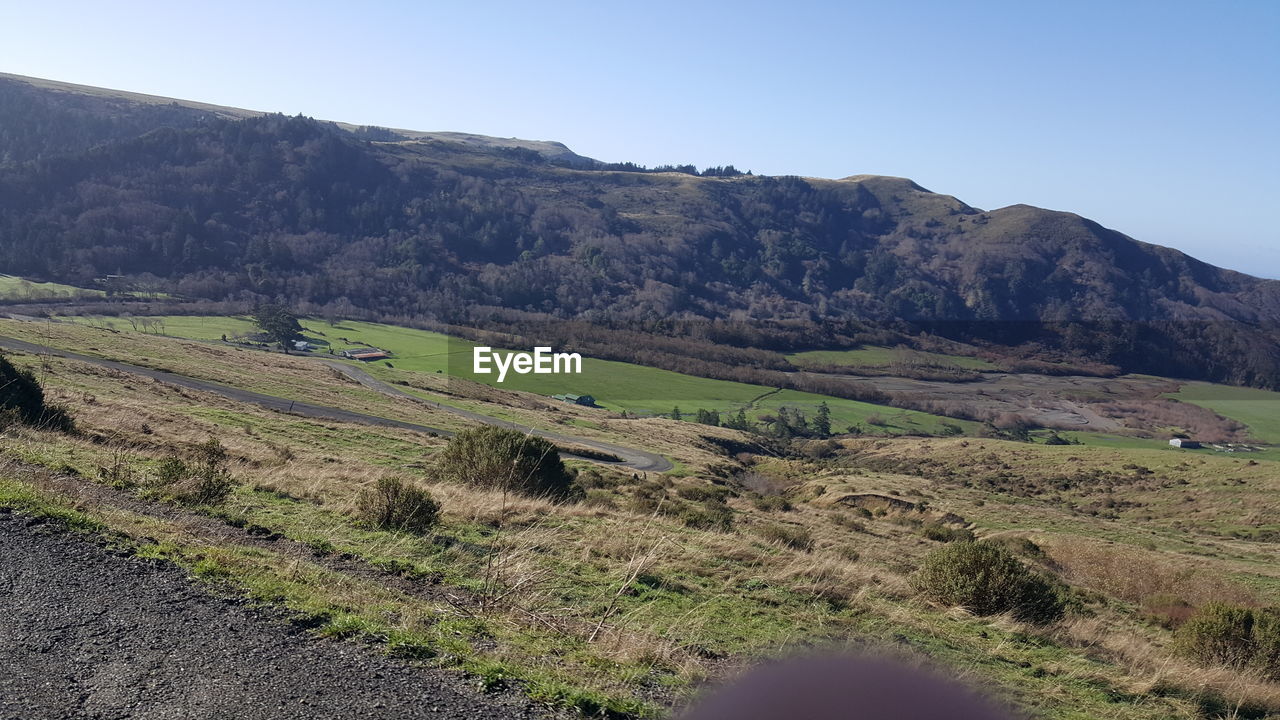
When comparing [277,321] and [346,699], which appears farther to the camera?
[277,321]

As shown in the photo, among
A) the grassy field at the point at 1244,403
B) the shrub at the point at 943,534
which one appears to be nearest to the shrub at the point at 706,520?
the shrub at the point at 943,534

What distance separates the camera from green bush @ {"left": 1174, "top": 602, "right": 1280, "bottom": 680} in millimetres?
10133

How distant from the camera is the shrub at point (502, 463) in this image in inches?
726

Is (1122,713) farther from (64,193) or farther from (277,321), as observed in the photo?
(64,193)

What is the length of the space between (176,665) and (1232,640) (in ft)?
41.5

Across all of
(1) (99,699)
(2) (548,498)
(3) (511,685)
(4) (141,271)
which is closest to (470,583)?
(3) (511,685)

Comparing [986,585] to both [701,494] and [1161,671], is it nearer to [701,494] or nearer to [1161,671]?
[1161,671]

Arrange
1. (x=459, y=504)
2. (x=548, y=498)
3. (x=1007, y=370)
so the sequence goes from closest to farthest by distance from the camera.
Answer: (x=459, y=504)
(x=548, y=498)
(x=1007, y=370)

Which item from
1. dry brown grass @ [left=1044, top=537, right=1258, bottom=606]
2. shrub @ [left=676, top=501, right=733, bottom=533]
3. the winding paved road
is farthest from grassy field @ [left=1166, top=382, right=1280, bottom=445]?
shrub @ [left=676, top=501, right=733, bottom=533]

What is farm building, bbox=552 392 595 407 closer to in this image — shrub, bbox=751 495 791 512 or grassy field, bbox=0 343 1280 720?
shrub, bbox=751 495 791 512

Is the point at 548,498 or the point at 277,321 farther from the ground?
the point at 548,498

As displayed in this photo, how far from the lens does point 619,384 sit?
310ft

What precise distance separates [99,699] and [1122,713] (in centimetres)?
856

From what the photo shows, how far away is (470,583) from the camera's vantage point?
876 centimetres
